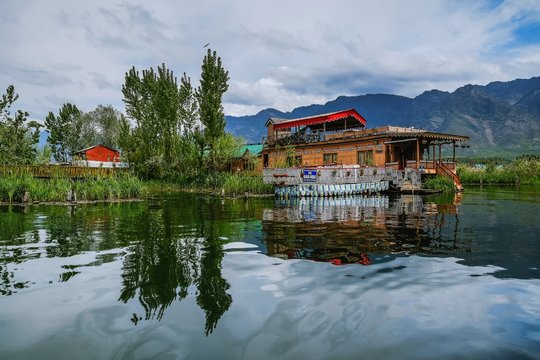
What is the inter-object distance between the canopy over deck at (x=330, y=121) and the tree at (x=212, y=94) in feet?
30.5

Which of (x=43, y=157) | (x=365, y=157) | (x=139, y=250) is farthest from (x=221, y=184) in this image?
(x=43, y=157)

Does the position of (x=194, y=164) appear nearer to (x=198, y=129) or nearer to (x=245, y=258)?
(x=198, y=129)

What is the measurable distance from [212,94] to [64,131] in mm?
53772

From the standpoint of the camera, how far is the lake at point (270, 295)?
13.9 feet

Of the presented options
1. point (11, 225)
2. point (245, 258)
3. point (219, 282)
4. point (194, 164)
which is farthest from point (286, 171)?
point (219, 282)

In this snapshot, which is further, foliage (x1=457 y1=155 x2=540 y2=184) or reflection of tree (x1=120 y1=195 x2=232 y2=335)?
foliage (x1=457 y1=155 x2=540 y2=184)

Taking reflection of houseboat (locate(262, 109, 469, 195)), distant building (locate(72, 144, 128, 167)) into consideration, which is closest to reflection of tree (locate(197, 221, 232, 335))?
reflection of houseboat (locate(262, 109, 469, 195))

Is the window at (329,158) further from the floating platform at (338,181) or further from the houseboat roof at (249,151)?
the houseboat roof at (249,151)

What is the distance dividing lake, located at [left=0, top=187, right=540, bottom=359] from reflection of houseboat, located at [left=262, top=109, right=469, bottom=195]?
61.2 ft

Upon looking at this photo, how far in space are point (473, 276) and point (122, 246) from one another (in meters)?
7.93

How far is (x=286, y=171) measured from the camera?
28938 mm

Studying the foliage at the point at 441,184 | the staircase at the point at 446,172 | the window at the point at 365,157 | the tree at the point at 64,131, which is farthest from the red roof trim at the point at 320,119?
the tree at the point at 64,131

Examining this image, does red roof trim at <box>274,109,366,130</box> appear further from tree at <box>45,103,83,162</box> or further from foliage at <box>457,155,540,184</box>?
tree at <box>45,103,83,162</box>

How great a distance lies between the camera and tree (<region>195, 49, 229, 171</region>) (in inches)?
1452
